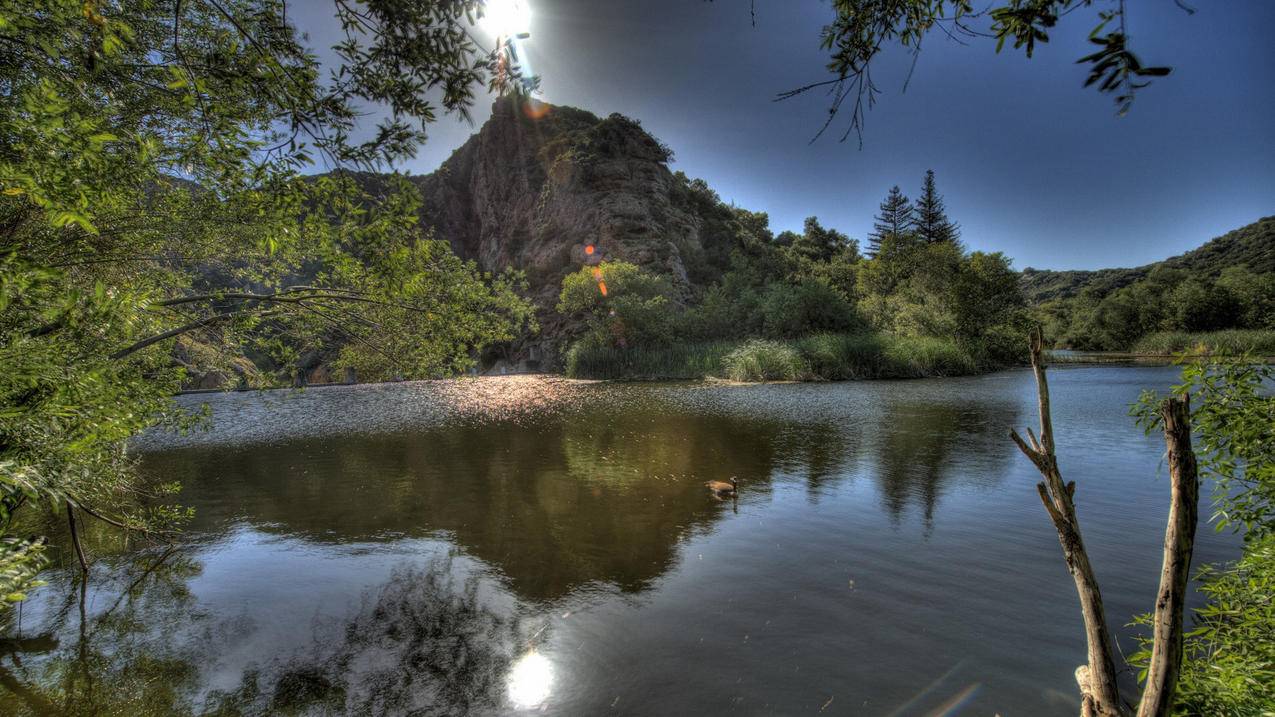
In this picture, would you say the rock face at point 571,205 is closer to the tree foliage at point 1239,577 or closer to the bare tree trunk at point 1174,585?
the tree foliage at point 1239,577

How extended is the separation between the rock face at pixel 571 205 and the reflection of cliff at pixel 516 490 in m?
37.9

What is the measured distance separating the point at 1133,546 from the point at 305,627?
974 centimetres

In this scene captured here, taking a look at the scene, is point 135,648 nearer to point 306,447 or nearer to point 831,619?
point 831,619

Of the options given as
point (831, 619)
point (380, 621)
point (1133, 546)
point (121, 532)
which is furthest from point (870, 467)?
point (121, 532)

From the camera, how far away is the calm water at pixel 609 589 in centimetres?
400

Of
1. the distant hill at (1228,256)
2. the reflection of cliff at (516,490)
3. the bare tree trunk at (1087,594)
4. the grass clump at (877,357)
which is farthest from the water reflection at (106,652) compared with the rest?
the distant hill at (1228,256)

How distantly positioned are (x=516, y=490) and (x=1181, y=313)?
74.9 metres

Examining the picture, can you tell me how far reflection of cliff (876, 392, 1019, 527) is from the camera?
8.91m

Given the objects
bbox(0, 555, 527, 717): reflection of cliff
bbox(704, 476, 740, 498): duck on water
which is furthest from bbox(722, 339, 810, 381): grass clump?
bbox(0, 555, 527, 717): reflection of cliff

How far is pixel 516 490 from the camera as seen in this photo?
32.0 feet

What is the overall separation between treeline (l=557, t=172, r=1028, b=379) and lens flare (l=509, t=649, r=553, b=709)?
29187mm

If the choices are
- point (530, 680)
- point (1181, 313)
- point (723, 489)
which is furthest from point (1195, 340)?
point (530, 680)

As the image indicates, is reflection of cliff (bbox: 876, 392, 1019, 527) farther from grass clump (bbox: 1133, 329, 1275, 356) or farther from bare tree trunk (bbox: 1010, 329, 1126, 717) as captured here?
grass clump (bbox: 1133, 329, 1275, 356)

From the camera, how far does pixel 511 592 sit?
570cm
